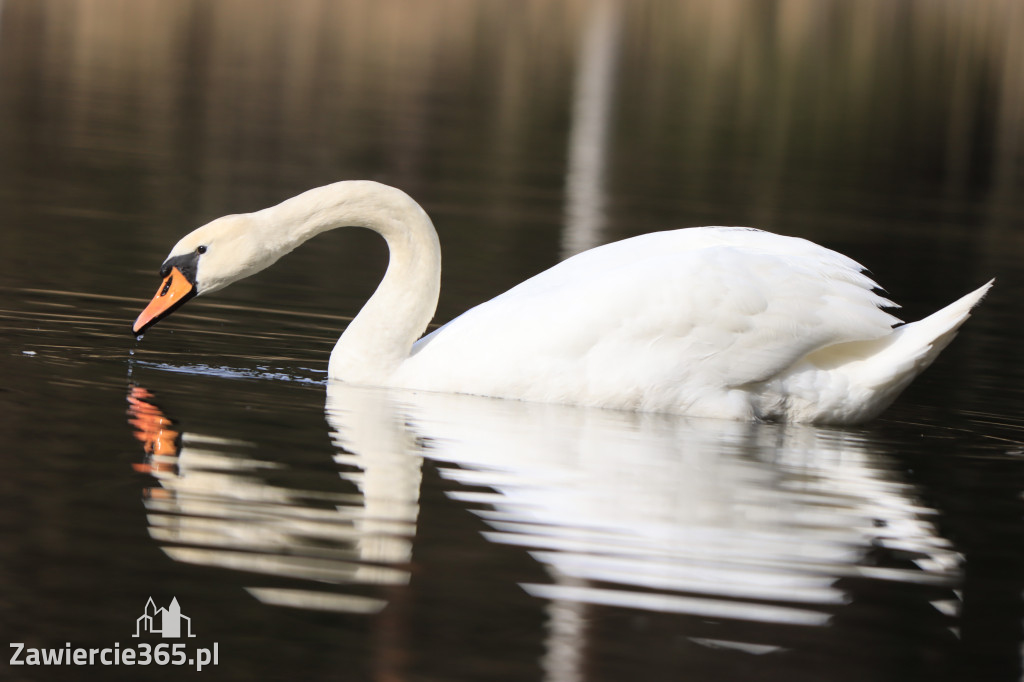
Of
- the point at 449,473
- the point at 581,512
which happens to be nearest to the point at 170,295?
the point at 449,473

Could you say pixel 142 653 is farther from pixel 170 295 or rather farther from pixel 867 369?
pixel 867 369

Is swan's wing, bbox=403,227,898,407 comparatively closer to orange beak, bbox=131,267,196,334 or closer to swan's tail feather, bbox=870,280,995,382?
swan's tail feather, bbox=870,280,995,382

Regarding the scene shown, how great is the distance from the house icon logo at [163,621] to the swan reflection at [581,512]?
34 centimetres

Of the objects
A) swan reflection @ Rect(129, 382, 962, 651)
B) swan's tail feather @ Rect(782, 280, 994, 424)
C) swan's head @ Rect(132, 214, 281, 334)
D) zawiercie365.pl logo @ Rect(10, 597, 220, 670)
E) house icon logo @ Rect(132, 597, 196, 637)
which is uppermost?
swan's head @ Rect(132, 214, 281, 334)

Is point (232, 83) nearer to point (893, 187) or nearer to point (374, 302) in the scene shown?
point (893, 187)

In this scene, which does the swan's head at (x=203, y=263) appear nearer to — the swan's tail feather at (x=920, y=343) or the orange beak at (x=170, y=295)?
the orange beak at (x=170, y=295)

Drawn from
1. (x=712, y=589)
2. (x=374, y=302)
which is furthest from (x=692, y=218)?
(x=712, y=589)

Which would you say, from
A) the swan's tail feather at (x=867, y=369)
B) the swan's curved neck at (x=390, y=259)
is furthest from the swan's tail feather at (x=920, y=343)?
the swan's curved neck at (x=390, y=259)

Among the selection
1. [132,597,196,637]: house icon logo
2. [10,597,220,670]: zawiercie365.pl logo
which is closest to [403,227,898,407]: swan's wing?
[132,597,196,637]: house icon logo

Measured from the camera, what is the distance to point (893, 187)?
24.2 metres

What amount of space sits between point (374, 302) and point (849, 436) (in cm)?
266

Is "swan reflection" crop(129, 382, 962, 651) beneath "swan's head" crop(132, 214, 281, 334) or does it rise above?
beneath

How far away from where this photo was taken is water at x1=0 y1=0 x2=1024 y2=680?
5074 mm

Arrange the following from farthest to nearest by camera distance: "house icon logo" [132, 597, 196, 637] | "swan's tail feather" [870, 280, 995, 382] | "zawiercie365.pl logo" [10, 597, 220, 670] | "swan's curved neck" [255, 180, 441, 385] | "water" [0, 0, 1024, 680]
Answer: "swan's curved neck" [255, 180, 441, 385]
"swan's tail feather" [870, 280, 995, 382]
"water" [0, 0, 1024, 680]
"house icon logo" [132, 597, 196, 637]
"zawiercie365.pl logo" [10, 597, 220, 670]
